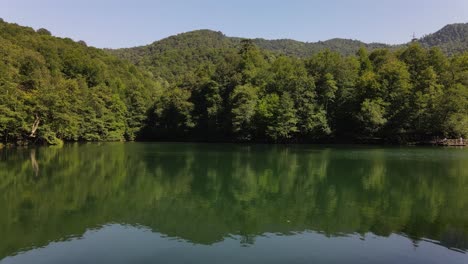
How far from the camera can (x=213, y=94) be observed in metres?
67.4

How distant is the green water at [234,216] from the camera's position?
987 cm

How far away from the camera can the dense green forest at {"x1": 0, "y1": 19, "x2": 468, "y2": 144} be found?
4909cm

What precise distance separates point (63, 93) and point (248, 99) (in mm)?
24922

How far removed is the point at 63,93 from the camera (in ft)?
166

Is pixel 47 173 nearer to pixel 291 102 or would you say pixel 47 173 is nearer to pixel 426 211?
pixel 426 211

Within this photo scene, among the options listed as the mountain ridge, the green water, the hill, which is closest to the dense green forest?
the hill

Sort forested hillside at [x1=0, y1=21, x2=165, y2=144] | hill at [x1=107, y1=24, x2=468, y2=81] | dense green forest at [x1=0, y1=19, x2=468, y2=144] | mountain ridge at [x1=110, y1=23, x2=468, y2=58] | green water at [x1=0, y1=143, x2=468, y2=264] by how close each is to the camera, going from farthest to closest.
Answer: mountain ridge at [x1=110, y1=23, x2=468, y2=58] → hill at [x1=107, y1=24, x2=468, y2=81] → dense green forest at [x1=0, y1=19, x2=468, y2=144] → forested hillside at [x1=0, y1=21, x2=165, y2=144] → green water at [x1=0, y1=143, x2=468, y2=264]

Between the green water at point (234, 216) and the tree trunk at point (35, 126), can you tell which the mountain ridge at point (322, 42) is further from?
the green water at point (234, 216)

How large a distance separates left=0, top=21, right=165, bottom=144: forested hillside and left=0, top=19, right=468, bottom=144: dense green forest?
163 mm

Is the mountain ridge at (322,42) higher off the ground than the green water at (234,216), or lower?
higher

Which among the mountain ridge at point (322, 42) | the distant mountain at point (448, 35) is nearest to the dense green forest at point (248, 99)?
the mountain ridge at point (322, 42)

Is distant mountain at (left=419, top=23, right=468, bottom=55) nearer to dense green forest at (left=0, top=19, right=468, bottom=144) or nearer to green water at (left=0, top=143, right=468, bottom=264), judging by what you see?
dense green forest at (left=0, top=19, right=468, bottom=144)

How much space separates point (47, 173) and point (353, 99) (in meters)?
44.9

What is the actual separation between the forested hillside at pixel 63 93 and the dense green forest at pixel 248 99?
0.16 meters
